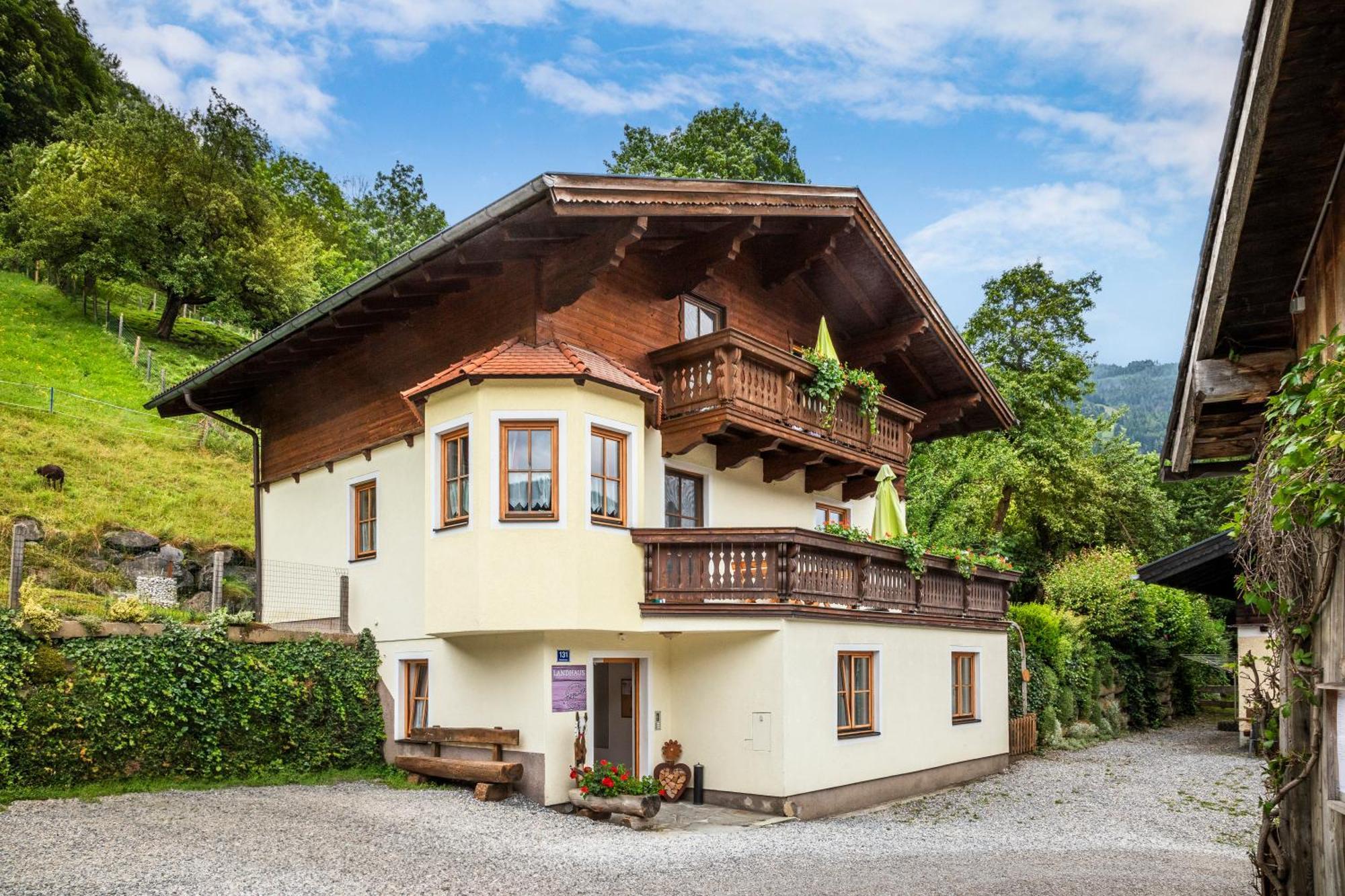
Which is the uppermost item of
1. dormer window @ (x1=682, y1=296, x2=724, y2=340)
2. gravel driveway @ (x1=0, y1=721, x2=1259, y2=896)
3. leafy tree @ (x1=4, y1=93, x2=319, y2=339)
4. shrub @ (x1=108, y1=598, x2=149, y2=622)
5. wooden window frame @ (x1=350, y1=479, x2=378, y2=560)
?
leafy tree @ (x1=4, y1=93, x2=319, y2=339)

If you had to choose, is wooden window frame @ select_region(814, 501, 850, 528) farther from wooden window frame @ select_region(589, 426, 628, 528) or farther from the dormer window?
wooden window frame @ select_region(589, 426, 628, 528)

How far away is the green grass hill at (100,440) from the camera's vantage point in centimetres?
2452

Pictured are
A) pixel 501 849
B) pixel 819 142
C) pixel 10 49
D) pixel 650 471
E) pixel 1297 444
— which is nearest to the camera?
pixel 1297 444

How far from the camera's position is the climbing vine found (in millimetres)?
4855

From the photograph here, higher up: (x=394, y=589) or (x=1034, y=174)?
(x=1034, y=174)

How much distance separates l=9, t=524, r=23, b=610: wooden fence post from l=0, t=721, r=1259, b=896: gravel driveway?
8.75 feet

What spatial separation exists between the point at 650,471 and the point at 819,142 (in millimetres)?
30536

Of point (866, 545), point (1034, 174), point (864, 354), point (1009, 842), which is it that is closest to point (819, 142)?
point (864, 354)

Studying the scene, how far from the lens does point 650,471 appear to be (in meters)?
15.7

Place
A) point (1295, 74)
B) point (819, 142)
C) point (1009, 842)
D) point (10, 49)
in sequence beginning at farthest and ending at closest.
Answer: point (10, 49), point (819, 142), point (1009, 842), point (1295, 74)

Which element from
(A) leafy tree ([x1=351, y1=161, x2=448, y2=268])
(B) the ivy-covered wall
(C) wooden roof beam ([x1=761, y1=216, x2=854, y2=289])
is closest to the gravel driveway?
(B) the ivy-covered wall

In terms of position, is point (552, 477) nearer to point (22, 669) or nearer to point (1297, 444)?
point (22, 669)

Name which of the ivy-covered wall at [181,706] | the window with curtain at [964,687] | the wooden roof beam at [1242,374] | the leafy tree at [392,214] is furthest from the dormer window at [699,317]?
the leafy tree at [392,214]

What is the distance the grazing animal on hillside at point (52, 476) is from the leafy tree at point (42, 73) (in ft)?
94.5
